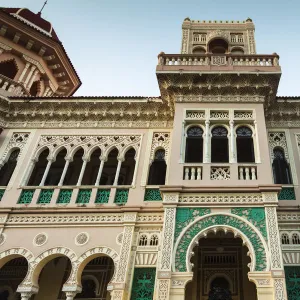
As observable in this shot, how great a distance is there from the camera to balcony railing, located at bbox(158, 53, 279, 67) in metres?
11.0

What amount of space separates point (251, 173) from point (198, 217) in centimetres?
194

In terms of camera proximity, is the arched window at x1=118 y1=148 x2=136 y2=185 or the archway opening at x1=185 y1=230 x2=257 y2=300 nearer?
the archway opening at x1=185 y1=230 x2=257 y2=300

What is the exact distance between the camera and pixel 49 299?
1023 centimetres

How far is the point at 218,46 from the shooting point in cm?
1392

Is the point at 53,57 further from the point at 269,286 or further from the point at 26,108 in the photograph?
the point at 269,286

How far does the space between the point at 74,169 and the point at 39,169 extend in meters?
1.16

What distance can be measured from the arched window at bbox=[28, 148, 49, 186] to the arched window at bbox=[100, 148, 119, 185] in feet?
6.55

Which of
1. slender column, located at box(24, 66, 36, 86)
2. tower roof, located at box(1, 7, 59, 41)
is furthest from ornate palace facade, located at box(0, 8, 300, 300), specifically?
tower roof, located at box(1, 7, 59, 41)

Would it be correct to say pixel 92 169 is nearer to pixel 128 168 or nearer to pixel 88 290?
pixel 128 168

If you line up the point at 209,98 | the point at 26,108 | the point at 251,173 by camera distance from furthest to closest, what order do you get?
1. the point at 26,108
2. the point at 209,98
3. the point at 251,173

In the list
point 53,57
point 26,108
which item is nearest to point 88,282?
point 26,108

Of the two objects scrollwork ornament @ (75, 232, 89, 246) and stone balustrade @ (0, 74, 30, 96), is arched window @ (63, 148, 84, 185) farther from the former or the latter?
stone balustrade @ (0, 74, 30, 96)

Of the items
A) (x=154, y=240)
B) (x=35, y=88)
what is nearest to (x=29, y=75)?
(x=35, y=88)

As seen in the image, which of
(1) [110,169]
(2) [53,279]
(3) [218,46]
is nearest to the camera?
(2) [53,279]
